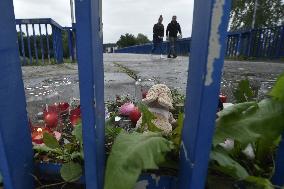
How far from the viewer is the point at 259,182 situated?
903 mm

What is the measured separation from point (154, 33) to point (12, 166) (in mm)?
14774

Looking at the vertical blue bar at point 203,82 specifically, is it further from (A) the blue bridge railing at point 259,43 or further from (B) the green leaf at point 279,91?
(A) the blue bridge railing at point 259,43

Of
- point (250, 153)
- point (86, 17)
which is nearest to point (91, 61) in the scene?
point (86, 17)

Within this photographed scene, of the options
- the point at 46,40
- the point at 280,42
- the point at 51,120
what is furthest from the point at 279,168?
the point at 280,42

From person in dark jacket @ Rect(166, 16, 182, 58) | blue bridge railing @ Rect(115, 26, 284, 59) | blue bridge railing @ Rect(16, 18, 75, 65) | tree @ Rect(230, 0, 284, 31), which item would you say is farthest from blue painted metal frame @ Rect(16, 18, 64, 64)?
tree @ Rect(230, 0, 284, 31)

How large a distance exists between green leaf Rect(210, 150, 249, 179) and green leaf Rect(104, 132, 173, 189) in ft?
0.53

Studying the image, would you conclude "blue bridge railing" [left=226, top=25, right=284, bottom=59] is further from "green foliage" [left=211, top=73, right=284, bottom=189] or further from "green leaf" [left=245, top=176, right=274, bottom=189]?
"green leaf" [left=245, top=176, right=274, bottom=189]

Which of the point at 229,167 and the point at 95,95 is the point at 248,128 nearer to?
the point at 229,167

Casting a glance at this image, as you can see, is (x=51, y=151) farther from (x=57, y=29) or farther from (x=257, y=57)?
(x=257, y=57)

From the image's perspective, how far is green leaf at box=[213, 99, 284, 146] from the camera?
0.98 metres

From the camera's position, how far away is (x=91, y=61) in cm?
80

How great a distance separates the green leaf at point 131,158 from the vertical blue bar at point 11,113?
333 millimetres

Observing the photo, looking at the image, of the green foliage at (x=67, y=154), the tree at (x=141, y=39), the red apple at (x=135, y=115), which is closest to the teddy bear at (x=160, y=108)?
the red apple at (x=135, y=115)

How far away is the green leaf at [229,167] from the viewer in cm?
93
